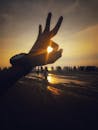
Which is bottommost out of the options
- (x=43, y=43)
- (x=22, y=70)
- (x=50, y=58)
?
(x=22, y=70)

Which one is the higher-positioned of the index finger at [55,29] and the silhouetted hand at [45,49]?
the index finger at [55,29]

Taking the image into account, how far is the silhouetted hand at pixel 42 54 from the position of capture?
2.62 meters

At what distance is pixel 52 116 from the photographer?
6684 millimetres

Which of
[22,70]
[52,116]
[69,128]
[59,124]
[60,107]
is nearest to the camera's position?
[22,70]

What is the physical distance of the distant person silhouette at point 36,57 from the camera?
8.38 ft

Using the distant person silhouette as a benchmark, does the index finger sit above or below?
above

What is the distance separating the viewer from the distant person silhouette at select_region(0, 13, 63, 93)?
255 cm

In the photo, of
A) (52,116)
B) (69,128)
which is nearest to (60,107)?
(52,116)

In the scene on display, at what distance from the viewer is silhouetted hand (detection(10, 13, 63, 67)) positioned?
262 cm

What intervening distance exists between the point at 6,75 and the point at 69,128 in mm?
3694

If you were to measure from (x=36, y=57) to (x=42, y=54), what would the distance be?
11 centimetres

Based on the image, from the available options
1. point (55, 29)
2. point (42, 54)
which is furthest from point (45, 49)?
point (55, 29)

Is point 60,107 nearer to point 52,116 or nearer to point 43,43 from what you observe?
point 52,116

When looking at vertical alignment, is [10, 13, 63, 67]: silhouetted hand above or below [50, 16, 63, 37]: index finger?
below
